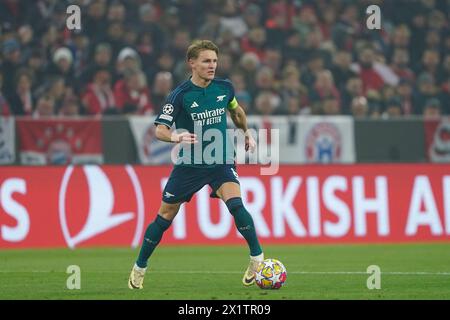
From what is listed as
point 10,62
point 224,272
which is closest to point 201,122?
point 224,272

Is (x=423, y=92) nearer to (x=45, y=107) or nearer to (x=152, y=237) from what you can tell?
(x=45, y=107)

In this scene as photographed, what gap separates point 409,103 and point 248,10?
3.83 meters

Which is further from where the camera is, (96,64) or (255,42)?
(255,42)

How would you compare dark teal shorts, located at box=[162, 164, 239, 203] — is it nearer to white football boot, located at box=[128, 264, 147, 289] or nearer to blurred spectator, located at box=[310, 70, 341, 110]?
white football boot, located at box=[128, 264, 147, 289]

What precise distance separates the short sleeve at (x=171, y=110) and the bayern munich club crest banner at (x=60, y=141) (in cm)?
757

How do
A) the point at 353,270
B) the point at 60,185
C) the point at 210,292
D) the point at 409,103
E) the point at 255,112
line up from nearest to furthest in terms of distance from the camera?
the point at 210,292 < the point at 353,270 < the point at 60,185 < the point at 255,112 < the point at 409,103

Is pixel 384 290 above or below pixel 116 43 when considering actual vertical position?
below

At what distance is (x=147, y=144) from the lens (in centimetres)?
1898

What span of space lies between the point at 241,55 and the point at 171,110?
10.6m

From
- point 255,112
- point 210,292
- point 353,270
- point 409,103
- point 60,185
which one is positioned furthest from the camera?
point 409,103

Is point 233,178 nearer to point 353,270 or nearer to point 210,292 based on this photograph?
point 210,292

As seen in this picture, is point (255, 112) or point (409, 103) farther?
point (409, 103)

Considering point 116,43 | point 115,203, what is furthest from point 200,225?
point 116,43

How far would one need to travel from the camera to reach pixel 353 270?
43.5ft
